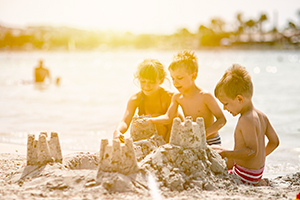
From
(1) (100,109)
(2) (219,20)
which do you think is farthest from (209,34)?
(1) (100,109)

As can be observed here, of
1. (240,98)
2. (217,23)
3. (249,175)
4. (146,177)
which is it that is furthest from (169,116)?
(217,23)

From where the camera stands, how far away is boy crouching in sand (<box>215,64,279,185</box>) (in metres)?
3.43

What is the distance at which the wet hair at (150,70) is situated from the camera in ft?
14.0

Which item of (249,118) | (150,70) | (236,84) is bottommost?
A: (249,118)

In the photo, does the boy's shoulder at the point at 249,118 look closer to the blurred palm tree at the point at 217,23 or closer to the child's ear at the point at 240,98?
the child's ear at the point at 240,98

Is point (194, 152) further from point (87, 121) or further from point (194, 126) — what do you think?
point (87, 121)

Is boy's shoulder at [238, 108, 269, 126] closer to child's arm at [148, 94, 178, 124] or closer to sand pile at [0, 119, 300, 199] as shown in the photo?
sand pile at [0, 119, 300, 199]

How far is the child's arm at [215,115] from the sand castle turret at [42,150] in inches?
63.4

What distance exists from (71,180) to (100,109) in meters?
8.72

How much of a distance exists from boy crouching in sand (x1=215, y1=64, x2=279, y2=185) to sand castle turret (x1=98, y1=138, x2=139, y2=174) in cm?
97

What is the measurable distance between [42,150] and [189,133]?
4.41 ft

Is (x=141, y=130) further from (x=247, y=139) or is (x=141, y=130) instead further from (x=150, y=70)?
(x=247, y=139)

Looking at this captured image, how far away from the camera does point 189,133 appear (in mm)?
3205

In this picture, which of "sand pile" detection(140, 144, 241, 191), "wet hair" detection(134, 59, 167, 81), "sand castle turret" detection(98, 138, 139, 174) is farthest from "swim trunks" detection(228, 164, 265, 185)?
"wet hair" detection(134, 59, 167, 81)
